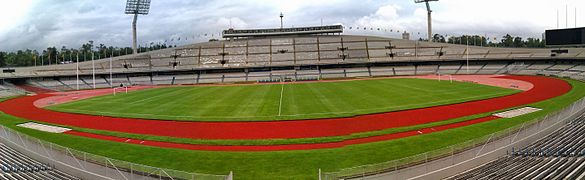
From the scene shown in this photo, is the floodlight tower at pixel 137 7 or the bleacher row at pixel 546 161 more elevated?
the floodlight tower at pixel 137 7

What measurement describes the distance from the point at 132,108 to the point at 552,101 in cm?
3787

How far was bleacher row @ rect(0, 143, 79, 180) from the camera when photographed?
1645cm

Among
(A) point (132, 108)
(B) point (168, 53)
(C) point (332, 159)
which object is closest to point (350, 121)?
(C) point (332, 159)

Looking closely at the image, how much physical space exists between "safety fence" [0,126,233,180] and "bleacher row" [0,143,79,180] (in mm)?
319

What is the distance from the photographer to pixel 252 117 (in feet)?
104

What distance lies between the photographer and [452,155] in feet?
52.0

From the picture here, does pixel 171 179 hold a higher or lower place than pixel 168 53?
lower

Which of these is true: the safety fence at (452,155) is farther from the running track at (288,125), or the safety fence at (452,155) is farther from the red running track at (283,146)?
the running track at (288,125)

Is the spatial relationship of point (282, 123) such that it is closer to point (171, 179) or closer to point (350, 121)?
point (350, 121)

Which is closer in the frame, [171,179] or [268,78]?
[171,179]

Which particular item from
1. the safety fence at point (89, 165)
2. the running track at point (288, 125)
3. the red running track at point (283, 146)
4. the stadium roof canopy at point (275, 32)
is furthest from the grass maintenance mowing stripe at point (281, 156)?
the stadium roof canopy at point (275, 32)

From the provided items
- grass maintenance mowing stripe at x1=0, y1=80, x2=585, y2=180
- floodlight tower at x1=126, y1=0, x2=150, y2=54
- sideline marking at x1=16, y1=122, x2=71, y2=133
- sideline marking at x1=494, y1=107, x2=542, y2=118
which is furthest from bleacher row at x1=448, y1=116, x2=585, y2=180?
floodlight tower at x1=126, y1=0, x2=150, y2=54

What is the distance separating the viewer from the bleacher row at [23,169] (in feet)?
54.0

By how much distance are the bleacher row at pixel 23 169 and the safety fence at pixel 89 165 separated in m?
0.32
